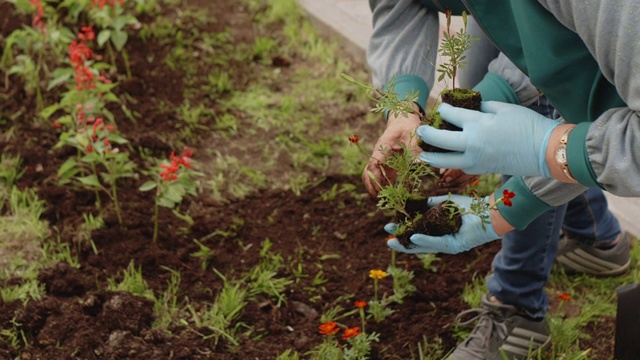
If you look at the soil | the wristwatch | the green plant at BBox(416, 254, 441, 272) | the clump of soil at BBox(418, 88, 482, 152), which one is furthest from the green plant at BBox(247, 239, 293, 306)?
the wristwatch

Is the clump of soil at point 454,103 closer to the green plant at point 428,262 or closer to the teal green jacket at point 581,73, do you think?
the teal green jacket at point 581,73

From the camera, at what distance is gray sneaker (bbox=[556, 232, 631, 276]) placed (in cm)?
282

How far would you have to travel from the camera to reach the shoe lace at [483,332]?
2451 mm

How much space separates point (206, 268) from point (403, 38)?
1061mm

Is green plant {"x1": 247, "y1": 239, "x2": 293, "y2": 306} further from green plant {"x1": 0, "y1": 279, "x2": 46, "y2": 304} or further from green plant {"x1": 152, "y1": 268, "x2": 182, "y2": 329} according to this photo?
green plant {"x1": 0, "y1": 279, "x2": 46, "y2": 304}

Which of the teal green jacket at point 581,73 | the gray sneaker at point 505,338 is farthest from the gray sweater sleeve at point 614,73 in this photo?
the gray sneaker at point 505,338

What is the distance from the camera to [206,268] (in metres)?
2.82

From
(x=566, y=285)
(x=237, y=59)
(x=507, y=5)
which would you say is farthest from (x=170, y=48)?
(x=507, y=5)

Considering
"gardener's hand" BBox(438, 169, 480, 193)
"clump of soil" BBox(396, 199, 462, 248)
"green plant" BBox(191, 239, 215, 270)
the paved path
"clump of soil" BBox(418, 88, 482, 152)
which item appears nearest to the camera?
"clump of soil" BBox(418, 88, 482, 152)

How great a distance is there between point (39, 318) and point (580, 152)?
166 centimetres

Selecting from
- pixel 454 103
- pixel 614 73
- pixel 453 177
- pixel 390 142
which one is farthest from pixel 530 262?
pixel 614 73

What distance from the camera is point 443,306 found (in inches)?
105

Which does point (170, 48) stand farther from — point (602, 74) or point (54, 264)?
point (602, 74)

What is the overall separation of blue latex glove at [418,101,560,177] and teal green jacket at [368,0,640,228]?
8 centimetres
